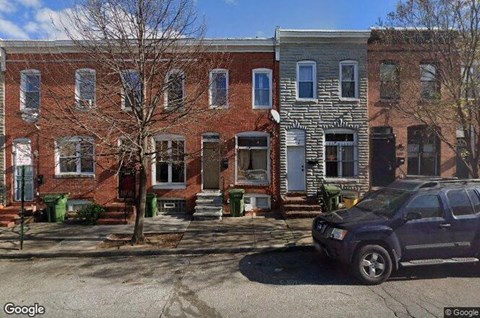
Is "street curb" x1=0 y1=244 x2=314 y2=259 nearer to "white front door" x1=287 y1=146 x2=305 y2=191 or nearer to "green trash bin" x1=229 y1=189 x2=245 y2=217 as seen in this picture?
"green trash bin" x1=229 y1=189 x2=245 y2=217

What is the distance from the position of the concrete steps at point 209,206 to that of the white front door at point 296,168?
9.97 feet

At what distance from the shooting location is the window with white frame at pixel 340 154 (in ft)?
40.9

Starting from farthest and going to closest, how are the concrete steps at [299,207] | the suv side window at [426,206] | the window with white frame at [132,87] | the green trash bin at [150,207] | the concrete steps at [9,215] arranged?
the green trash bin at [150,207] < the concrete steps at [299,207] < the concrete steps at [9,215] < the window with white frame at [132,87] < the suv side window at [426,206]

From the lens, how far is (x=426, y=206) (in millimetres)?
5855

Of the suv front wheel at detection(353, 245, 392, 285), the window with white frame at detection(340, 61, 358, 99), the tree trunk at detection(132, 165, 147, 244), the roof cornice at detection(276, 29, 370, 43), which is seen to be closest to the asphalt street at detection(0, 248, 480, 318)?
the suv front wheel at detection(353, 245, 392, 285)

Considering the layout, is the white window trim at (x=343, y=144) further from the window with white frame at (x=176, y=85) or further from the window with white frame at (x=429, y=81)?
the window with white frame at (x=176, y=85)

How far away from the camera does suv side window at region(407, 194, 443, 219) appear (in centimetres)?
579

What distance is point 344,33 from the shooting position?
1209 centimetres

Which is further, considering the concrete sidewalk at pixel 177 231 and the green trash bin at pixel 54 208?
the green trash bin at pixel 54 208

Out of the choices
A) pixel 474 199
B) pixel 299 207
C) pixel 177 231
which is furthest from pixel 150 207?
pixel 474 199

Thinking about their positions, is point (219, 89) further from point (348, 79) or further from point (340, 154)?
point (340, 154)

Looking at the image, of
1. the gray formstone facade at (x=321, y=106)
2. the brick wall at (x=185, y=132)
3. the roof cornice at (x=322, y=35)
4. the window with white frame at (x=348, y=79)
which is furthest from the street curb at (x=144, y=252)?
the roof cornice at (x=322, y=35)

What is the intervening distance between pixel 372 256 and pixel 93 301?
500cm

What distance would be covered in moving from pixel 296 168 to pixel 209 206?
3.99 meters
